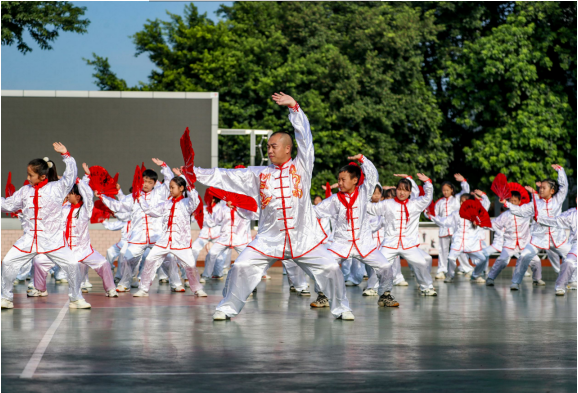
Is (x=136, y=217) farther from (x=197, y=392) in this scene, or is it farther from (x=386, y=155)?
(x=386, y=155)

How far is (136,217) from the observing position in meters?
12.0

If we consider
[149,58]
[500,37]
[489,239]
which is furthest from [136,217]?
[149,58]

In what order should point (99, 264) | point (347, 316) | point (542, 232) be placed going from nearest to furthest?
1. point (347, 316)
2. point (99, 264)
3. point (542, 232)

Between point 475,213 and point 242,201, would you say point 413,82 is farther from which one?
point 242,201

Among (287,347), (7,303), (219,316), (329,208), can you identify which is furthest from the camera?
(329,208)

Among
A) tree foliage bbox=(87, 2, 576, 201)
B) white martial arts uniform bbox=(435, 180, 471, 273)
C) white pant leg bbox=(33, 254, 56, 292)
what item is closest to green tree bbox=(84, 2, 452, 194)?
tree foliage bbox=(87, 2, 576, 201)

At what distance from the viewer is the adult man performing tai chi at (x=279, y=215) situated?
7746 millimetres

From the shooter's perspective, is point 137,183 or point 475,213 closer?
point 137,183

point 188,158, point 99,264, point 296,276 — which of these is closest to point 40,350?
point 188,158

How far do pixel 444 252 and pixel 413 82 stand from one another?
42.3 ft

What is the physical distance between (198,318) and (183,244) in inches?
102

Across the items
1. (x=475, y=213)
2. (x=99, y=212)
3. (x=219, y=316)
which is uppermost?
(x=475, y=213)

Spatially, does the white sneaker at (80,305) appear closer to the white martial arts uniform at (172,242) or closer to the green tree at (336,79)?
the white martial arts uniform at (172,242)

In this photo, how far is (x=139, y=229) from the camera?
11844mm
